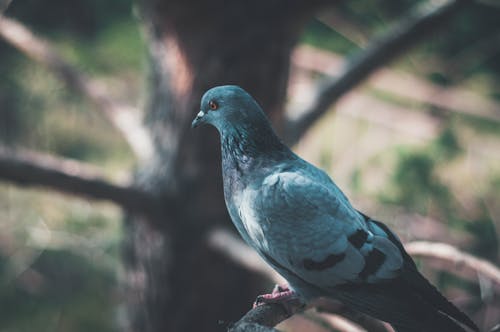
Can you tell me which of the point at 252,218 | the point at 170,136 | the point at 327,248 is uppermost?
the point at 170,136

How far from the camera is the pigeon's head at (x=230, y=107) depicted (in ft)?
7.48

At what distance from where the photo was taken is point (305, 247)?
7.46ft

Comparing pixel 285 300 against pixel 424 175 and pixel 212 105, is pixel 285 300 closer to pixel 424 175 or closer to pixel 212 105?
pixel 212 105

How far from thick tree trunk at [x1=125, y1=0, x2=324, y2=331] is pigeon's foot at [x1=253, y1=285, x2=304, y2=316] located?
1513 mm

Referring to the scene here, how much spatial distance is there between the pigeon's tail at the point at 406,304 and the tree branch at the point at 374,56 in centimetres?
182

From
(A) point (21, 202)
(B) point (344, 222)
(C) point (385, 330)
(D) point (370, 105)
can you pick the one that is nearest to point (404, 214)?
(D) point (370, 105)

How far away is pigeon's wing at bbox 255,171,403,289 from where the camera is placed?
225 cm

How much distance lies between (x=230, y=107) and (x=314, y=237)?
2.08 ft

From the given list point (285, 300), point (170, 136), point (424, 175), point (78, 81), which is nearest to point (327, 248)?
point (285, 300)

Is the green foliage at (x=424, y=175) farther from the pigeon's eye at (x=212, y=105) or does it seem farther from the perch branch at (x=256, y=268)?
the pigeon's eye at (x=212, y=105)

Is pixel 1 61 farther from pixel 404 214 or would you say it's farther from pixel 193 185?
pixel 404 214

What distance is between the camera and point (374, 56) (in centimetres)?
374

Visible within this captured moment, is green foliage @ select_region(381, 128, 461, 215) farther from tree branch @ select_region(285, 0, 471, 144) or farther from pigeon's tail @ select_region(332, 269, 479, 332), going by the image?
pigeon's tail @ select_region(332, 269, 479, 332)

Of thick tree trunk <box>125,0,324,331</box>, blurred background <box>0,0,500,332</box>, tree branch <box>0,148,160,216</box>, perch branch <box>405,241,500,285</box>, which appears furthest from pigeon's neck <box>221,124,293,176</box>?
blurred background <box>0,0,500,332</box>
